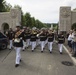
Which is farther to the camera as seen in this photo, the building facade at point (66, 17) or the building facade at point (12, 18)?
the building facade at point (12, 18)

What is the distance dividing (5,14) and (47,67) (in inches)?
796

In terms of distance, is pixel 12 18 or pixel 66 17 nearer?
pixel 66 17

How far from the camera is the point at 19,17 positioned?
26.5 m

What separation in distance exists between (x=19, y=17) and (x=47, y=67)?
61.7 feet

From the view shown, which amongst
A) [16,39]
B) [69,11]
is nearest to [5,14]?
[69,11]

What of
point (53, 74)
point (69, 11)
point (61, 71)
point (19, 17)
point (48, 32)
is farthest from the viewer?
point (19, 17)

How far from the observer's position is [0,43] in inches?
545

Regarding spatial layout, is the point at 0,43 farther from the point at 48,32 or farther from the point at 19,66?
the point at 19,66

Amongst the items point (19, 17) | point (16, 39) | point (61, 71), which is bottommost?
point (61, 71)

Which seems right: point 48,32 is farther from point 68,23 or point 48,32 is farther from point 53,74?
point 68,23

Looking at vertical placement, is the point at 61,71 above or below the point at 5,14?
below

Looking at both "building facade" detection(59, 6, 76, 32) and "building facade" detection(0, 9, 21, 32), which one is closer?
"building facade" detection(59, 6, 76, 32)

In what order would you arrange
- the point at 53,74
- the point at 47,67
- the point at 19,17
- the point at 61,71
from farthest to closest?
the point at 19,17 < the point at 47,67 < the point at 61,71 < the point at 53,74

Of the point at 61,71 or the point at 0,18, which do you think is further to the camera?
the point at 0,18
